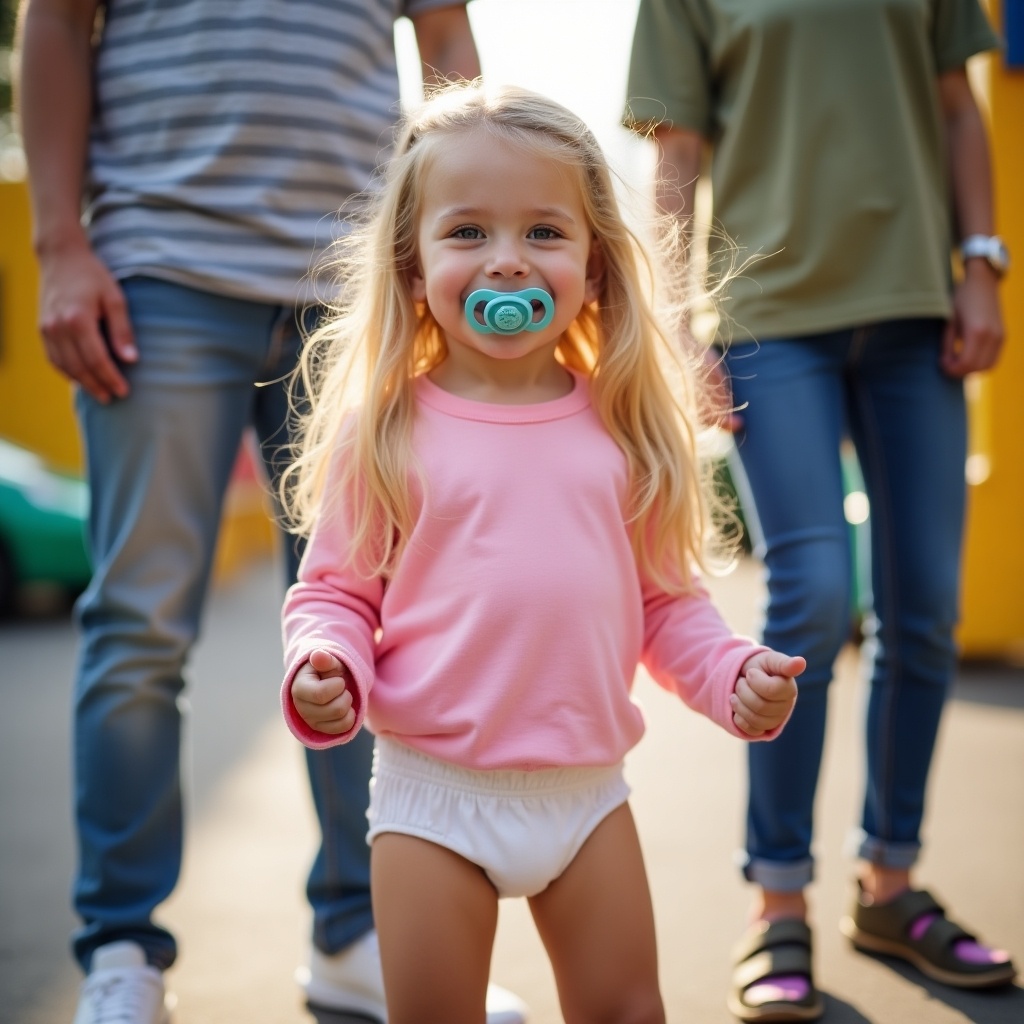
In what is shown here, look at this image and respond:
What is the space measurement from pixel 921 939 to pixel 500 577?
1.18 meters

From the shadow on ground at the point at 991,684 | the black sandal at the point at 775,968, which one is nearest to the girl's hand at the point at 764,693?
the black sandal at the point at 775,968

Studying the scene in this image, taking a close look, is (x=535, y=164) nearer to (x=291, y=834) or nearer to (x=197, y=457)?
(x=197, y=457)

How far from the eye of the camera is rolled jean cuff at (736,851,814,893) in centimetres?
210

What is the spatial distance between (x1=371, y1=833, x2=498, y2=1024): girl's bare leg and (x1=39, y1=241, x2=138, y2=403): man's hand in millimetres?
875

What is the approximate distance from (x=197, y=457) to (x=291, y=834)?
1467 millimetres

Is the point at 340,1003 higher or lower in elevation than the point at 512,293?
lower

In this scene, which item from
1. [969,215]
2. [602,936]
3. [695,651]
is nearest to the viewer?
[602,936]

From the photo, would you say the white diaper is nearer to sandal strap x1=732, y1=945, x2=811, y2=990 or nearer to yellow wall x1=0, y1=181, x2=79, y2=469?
sandal strap x1=732, y1=945, x2=811, y2=990

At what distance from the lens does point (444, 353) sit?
1.83 m

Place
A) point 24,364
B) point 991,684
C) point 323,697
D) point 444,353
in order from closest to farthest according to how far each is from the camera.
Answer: point 323,697
point 444,353
point 991,684
point 24,364

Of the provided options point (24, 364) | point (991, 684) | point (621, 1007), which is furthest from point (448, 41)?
point (24, 364)

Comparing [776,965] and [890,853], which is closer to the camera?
[776,965]

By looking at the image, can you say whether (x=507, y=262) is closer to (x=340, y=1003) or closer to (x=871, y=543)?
(x=871, y=543)

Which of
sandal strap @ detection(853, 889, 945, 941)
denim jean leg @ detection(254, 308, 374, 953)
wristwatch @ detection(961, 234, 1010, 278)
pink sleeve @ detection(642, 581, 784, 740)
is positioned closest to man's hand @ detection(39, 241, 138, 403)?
denim jean leg @ detection(254, 308, 374, 953)
